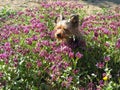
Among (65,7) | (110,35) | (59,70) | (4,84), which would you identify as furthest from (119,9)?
(4,84)

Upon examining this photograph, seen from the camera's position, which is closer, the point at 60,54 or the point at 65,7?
the point at 60,54

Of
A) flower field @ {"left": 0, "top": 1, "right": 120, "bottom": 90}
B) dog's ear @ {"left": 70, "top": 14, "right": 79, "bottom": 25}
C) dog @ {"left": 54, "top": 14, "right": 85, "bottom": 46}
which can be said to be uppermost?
dog's ear @ {"left": 70, "top": 14, "right": 79, "bottom": 25}

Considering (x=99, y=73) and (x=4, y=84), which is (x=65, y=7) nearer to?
(x=99, y=73)

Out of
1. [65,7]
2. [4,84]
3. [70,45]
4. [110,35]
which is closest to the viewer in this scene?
[4,84]

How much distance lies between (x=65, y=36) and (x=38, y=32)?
146 cm

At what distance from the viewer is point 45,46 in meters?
8.09

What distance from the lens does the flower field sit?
6.81 metres

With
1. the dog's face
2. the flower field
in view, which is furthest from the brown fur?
the flower field

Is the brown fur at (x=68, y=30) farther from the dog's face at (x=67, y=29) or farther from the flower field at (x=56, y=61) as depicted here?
the flower field at (x=56, y=61)

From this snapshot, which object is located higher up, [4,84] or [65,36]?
[65,36]

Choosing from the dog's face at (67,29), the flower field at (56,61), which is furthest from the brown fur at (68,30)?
the flower field at (56,61)

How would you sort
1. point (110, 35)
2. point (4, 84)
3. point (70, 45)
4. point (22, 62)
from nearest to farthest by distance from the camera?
point (4, 84)
point (22, 62)
point (70, 45)
point (110, 35)

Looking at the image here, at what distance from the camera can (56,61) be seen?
7453 millimetres

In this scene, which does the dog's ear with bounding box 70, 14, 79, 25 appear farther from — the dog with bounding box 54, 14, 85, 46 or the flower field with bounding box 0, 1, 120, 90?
the flower field with bounding box 0, 1, 120, 90
